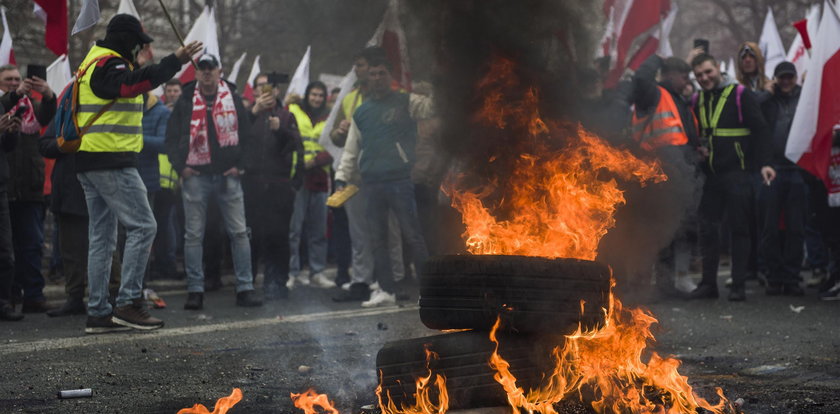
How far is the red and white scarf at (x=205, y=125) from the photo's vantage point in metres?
9.88

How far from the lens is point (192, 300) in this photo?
9422mm

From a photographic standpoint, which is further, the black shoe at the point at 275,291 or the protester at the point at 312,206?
the protester at the point at 312,206

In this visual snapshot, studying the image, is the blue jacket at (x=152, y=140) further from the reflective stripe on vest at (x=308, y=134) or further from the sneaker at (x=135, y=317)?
the sneaker at (x=135, y=317)

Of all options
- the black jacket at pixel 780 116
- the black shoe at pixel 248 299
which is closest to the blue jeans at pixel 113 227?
the black shoe at pixel 248 299

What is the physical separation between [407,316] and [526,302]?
431 centimetres

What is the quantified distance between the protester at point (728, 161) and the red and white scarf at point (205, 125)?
469 centimetres

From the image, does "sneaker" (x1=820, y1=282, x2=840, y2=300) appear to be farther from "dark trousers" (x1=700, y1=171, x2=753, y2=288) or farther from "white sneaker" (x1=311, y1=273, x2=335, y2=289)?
"white sneaker" (x1=311, y1=273, x2=335, y2=289)

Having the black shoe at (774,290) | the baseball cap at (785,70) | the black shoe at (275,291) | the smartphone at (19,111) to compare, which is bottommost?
the black shoe at (275,291)

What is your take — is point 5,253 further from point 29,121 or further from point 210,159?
point 210,159

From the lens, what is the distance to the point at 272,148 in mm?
10719

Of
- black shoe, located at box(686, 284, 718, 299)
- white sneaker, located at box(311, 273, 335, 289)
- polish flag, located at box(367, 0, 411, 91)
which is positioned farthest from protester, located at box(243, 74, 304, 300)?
black shoe, located at box(686, 284, 718, 299)

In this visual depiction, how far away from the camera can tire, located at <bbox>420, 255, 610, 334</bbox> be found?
4484 mm

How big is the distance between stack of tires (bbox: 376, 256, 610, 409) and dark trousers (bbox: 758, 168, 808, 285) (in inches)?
261

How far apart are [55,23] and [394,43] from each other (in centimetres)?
354
